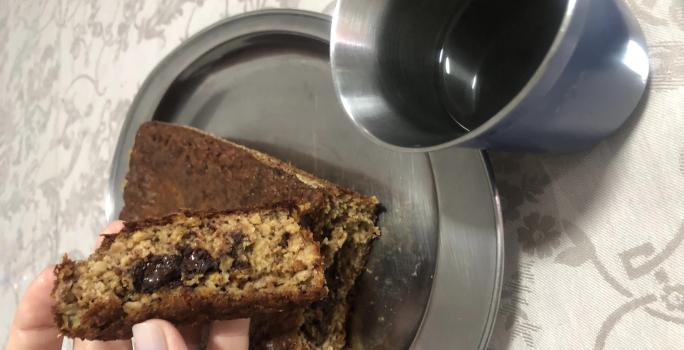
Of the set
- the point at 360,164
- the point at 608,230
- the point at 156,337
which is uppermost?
the point at 360,164

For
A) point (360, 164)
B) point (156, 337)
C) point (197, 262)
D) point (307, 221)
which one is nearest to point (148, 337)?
point (156, 337)

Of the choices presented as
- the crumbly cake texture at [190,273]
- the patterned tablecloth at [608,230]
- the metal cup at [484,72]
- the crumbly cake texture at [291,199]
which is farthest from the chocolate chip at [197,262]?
the patterned tablecloth at [608,230]

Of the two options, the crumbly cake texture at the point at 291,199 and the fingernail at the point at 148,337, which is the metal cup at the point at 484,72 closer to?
the crumbly cake texture at the point at 291,199

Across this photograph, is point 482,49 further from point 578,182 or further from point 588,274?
point 588,274

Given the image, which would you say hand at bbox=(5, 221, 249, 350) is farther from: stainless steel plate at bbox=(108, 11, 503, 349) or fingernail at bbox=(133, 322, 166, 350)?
stainless steel plate at bbox=(108, 11, 503, 349)

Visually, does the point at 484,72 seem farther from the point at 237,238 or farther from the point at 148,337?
the point at 148,337

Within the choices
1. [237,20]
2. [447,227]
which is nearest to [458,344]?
[447,227]
